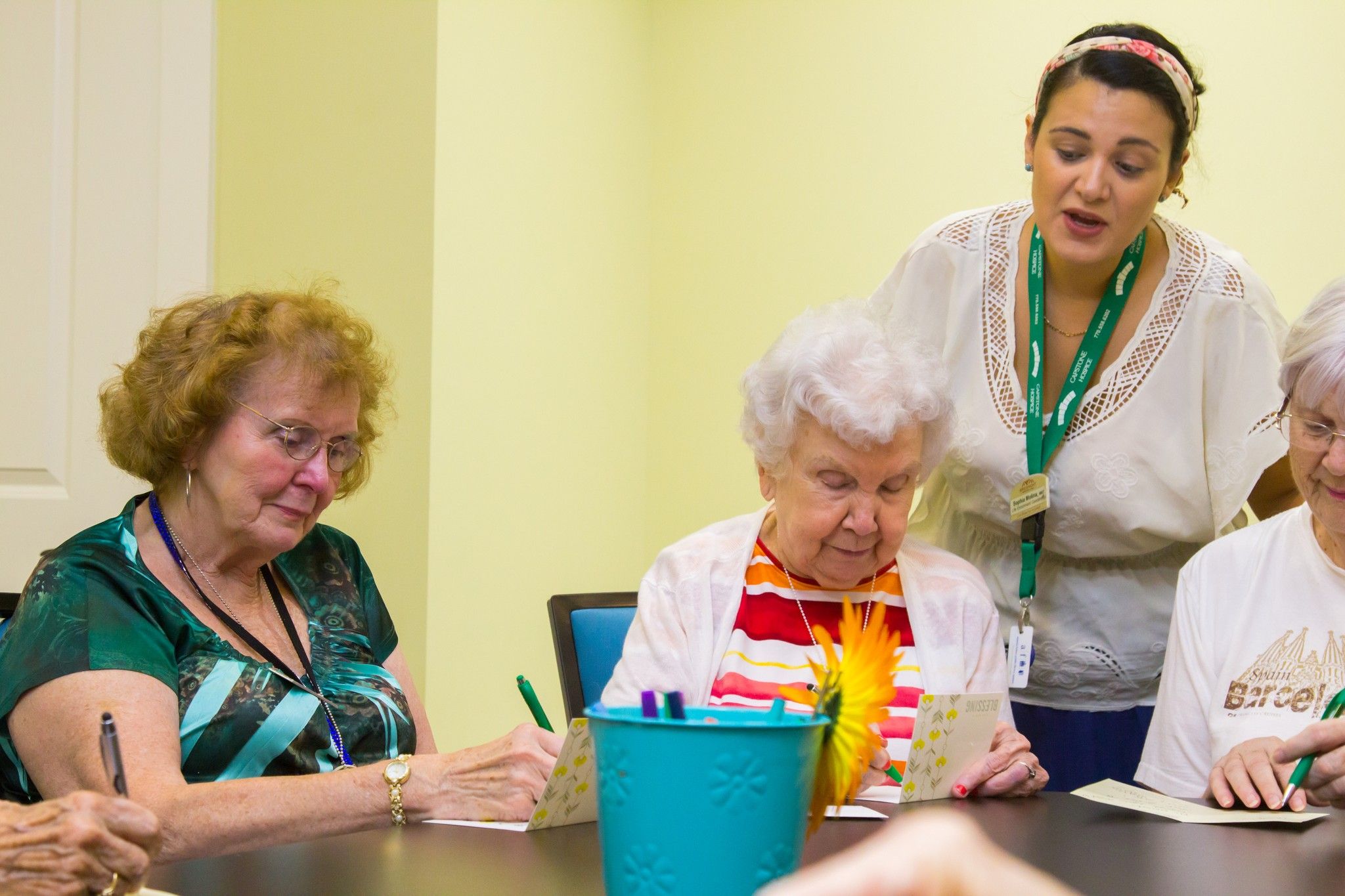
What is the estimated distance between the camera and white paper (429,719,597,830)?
3.95ft

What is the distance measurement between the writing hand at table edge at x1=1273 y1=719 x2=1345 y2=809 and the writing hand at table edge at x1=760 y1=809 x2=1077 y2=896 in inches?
50.6

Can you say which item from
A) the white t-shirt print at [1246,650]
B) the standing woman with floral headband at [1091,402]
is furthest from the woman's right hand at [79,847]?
the standing woman with floral headband at [1091,402]

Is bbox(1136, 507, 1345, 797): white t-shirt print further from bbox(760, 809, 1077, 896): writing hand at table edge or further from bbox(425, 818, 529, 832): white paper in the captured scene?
bbox(760, 809, 1077, 896): writing hand at table edge

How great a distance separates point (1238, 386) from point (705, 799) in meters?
1.81

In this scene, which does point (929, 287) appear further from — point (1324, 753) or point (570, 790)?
point (570, 790)

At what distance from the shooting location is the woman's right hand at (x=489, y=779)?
53.9 inches

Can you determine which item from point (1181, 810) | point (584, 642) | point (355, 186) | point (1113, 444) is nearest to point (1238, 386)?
point (1113, 444)

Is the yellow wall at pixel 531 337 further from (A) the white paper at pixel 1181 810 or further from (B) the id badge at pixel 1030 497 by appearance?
(A) the white paper at pixel 1181 810

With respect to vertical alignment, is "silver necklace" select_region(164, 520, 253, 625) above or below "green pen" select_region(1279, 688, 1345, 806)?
above

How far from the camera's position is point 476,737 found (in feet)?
10.8

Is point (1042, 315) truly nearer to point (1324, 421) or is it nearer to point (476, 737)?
point (1324, 421)

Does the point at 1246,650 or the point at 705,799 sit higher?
the point at 705,799

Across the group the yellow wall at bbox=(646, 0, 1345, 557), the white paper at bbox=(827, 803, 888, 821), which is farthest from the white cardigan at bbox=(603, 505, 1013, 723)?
the yellow wall at bbox=(646, 0, 1345, 557)

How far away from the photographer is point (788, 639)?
6.15 ft
